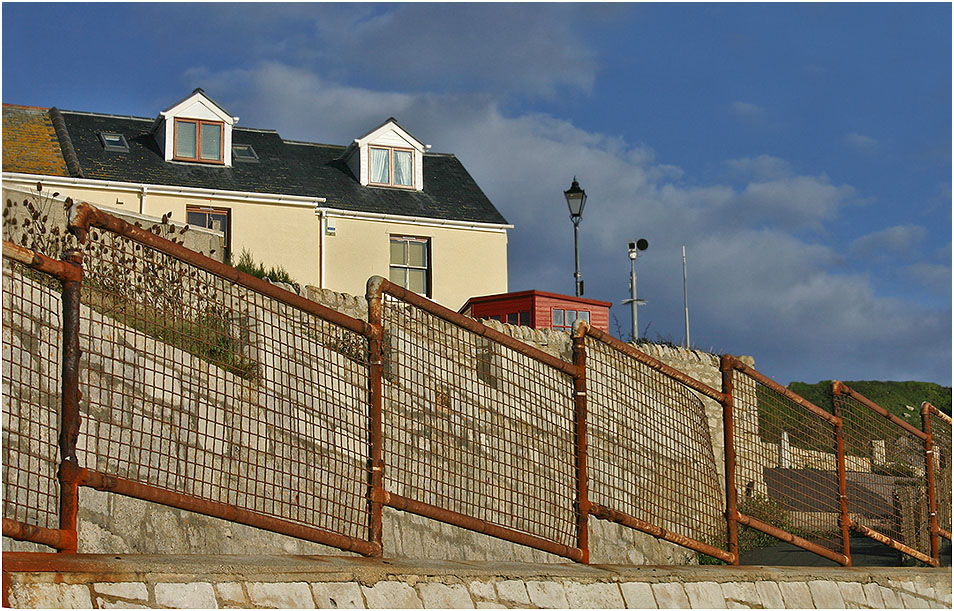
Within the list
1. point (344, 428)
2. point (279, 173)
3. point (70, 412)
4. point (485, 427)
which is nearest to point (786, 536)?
point (485, 427)

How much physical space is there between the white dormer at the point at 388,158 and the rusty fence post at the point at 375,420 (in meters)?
19.1

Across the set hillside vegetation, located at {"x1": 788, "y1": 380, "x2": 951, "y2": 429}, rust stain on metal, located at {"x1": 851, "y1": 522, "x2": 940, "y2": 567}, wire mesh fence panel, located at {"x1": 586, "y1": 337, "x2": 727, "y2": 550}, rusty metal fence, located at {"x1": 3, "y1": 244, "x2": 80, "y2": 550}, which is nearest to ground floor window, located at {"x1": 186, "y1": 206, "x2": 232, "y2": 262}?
wire mesh fence panel, located at {"x1": 586, "y1": 337, "x2": 727, "y2": 550}

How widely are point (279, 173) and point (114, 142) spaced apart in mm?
3540

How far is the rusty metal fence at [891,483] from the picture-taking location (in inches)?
383

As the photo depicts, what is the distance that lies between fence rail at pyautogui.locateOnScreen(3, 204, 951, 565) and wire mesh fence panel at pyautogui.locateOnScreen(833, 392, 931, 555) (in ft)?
0.13

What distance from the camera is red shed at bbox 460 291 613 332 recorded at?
67.5ft

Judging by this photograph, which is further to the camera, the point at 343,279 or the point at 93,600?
the point at 343,279

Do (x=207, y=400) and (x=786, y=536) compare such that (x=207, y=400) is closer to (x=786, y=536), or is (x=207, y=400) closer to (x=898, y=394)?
(x=786, y=536)

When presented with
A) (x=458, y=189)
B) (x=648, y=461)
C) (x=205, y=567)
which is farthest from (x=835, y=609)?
(x=458, y=189)

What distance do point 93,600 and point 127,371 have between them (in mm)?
2770

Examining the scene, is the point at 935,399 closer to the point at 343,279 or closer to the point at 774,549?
the point at 343,279

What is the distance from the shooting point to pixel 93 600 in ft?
12.5

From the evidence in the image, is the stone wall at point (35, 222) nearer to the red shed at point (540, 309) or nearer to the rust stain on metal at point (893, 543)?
the rust stain on metal at point (893, 543)

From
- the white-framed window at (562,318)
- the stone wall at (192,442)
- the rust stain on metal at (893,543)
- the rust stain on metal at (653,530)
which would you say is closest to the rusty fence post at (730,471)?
the rust stain on metal at (653,530)
